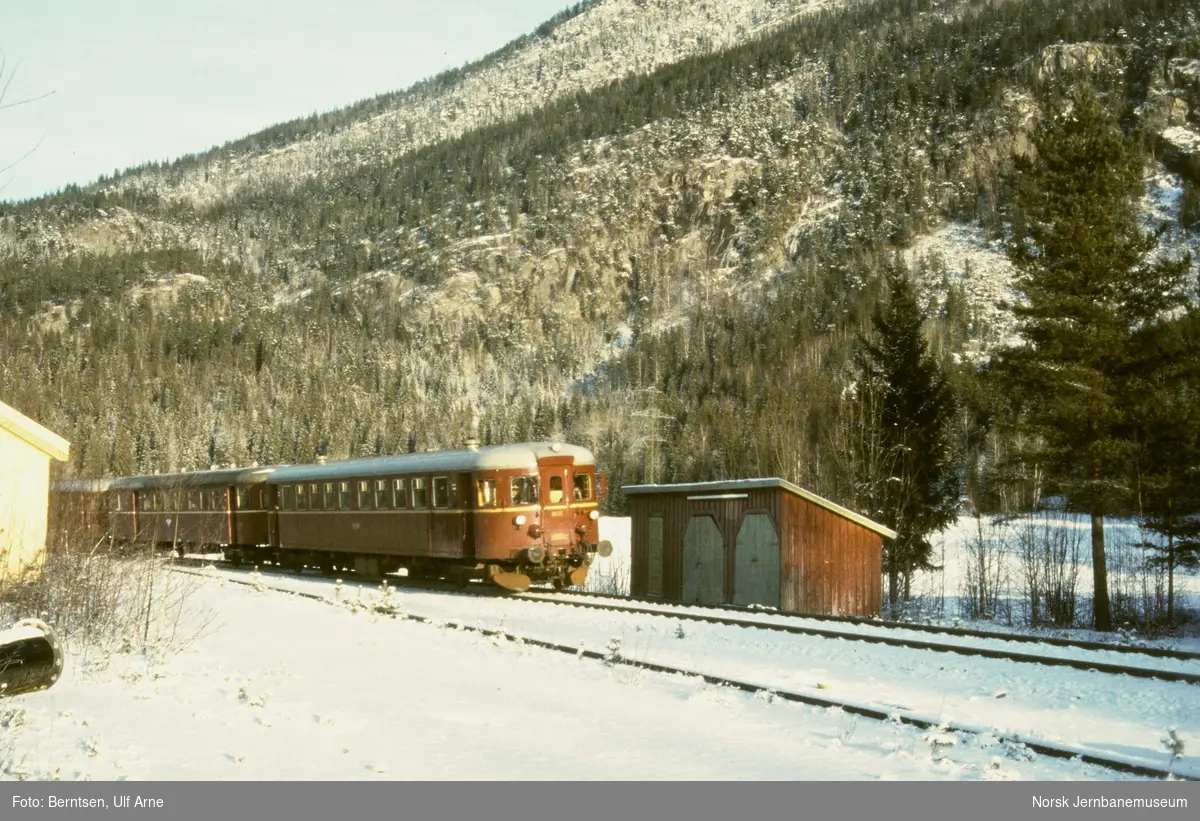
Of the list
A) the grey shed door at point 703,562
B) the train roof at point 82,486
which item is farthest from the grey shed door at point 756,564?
the train roof at point 82,486

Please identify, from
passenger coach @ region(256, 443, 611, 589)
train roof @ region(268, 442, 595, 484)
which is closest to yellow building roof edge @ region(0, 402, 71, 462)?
train roof @ region(268, 442, 595, 484)

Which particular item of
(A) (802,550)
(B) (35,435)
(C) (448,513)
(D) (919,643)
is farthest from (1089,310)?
(B) (35,435)

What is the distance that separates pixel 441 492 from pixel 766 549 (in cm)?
740

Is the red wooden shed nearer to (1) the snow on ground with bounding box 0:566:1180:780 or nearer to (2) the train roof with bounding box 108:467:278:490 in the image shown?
(1) the snow on ground with bounding box 0:566:1180:780

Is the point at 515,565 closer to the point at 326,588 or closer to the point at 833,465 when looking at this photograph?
the point at 326,588

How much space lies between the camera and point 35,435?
996 inches

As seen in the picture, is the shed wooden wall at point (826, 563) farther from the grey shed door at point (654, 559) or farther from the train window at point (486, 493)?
the train window at point (486, 493)

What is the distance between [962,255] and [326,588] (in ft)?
515

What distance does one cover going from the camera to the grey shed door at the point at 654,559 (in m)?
28.2

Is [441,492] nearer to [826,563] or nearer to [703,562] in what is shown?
[703,562]

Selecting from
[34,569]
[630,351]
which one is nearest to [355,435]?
[630,351]

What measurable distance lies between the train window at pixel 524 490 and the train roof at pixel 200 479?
42.2 feet

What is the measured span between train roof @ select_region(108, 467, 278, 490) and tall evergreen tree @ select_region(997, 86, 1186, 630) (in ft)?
72.7

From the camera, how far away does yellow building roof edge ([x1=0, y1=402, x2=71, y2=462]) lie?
80.5 feet
